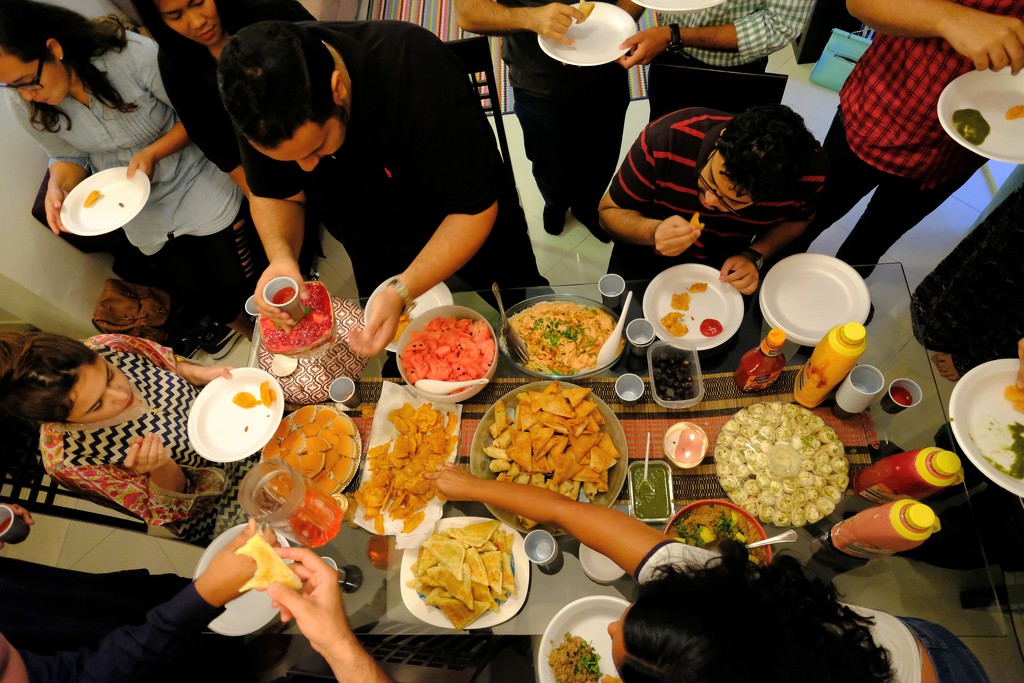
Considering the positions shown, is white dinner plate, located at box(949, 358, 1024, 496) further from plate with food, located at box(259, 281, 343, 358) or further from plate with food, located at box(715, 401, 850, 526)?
plate with food, located at box(259, 281, 343, 358)

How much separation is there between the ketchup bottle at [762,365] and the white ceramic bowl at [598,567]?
749mm

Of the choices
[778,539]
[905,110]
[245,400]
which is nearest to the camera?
[778,539]

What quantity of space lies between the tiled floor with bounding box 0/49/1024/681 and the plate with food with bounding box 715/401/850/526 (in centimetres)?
206

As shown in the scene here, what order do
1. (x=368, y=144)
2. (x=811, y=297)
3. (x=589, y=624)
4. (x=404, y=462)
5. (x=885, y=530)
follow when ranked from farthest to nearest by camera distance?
(x=811, y=297), (x=404, y=462), (x=368, y=144), (x=589, y=624), (x=885, y=530)

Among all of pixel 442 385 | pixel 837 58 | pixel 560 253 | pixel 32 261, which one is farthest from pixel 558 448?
pixel 837 58

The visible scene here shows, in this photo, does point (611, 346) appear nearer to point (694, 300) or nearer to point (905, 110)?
point (694, 300)

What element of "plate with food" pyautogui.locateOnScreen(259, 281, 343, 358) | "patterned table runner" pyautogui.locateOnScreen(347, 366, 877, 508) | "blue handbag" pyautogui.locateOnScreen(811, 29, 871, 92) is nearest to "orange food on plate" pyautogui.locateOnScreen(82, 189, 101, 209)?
"plate with food" pyautogui.locateOnScreen(259, 281, 343, 358)

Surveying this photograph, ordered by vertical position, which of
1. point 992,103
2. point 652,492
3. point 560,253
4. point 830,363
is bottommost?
point 560,253

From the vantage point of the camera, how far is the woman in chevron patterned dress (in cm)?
173

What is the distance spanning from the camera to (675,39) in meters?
2.50

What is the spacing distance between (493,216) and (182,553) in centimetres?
275

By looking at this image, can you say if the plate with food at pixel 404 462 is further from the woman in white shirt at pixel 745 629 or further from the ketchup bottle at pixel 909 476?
the ketchup bottle at pixel 909 476

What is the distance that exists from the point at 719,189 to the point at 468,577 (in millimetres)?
1557

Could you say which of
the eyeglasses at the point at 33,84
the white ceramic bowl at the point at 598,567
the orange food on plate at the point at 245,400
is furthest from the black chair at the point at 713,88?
the eyeglasses at the point at 33,84
